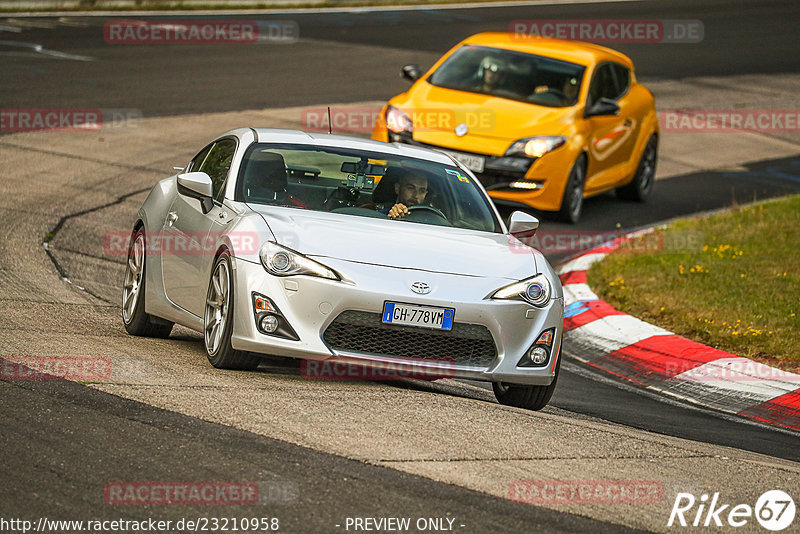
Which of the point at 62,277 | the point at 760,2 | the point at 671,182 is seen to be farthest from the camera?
the point at 760,2

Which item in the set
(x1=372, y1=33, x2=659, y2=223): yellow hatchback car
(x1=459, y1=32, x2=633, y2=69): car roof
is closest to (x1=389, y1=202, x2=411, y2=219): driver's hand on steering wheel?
(x1=372, y1=33, x2=659, y2=223): yellow hatchback car

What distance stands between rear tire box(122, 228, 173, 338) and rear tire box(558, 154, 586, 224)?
21.2 feet

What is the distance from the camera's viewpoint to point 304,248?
731 cm

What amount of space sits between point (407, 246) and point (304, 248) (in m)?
0.61

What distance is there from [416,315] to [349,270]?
1.43ft

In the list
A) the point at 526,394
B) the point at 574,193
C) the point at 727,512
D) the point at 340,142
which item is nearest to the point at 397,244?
the point at 526,394

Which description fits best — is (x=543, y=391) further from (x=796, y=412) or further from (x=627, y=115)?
(x=627, y=115)

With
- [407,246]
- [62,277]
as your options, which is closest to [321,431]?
[407,246]

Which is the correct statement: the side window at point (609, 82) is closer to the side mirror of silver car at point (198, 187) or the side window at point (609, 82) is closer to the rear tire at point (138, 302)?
the rear tire at point (138, 302)

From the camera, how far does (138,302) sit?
8.84 metres

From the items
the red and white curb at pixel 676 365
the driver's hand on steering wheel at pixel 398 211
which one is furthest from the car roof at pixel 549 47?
the driver's hand on steering wheel at pixel 398 211

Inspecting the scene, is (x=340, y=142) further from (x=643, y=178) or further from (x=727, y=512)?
(x=643, y=178)

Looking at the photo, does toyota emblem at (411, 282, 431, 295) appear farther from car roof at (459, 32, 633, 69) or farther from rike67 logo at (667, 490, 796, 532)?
car roof at (459, 32, 633, 69)

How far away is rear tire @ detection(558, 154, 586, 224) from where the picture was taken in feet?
47.9
